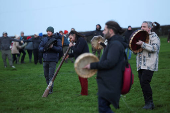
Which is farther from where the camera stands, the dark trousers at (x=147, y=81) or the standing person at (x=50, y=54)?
the standing person at (x=50, y=54)

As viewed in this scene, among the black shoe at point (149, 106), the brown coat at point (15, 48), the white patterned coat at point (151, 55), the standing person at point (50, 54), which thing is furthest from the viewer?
the brown coat at point (15, 48)

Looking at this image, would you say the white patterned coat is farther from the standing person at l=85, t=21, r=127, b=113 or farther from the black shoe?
the standing person at l=85, t=21, r=127, b=113

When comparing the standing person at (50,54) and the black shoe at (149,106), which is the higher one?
the standing person at (50,54)

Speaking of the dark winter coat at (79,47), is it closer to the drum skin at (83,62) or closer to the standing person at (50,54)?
the standing person at (50,54)

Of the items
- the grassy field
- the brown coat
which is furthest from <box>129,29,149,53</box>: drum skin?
the brown coat

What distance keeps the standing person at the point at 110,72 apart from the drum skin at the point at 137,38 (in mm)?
1416

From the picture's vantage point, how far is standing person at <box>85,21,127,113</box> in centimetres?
414

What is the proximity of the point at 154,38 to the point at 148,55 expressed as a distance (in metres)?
0.45

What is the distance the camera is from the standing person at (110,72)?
414 cm

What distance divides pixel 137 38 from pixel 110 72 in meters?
1.89

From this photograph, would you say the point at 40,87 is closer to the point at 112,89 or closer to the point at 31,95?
the point at 31,95

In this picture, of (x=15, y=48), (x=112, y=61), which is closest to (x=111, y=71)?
(x=112, y=61)

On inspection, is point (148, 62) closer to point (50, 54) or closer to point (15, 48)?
point (50, 54)

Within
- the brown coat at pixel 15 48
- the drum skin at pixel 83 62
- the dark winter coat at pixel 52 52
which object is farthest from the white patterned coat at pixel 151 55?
the brown coat at pixel 15 48
